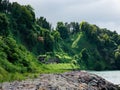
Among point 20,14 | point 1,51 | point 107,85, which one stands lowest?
point 107,85

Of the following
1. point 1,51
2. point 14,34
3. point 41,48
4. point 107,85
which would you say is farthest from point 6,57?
point 41,48

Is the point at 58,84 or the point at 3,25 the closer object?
the point at 58,84

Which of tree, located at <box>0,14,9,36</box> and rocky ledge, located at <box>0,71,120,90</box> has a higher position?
tree, located at <box>0,14,9,36</box>

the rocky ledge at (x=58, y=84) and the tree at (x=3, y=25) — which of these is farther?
the tree at (x=3, y=25)

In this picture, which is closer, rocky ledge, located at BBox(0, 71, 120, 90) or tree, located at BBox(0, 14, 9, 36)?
rocky ledge, located at BBox(0, 71, 120, 90)

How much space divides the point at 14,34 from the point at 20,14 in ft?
23.5

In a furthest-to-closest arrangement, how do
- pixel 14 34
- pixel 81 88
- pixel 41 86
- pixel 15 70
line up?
pixel 14 34
pixel 15 70
pixel 81 88
pixel 41 86

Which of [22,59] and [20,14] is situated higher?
[20,14]

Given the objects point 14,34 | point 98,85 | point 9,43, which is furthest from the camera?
point 14,34

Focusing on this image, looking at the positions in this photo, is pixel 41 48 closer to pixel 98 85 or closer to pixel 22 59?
pixel 22 59

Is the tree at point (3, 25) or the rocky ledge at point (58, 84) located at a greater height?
the tree at point (3, 25)

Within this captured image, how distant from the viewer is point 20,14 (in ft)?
553

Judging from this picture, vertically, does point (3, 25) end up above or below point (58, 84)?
above

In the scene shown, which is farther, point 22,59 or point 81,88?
point 22,59
